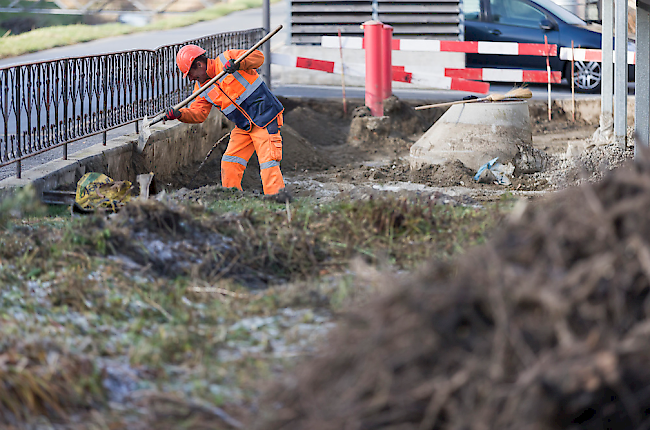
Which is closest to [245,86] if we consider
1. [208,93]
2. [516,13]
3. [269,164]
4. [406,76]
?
[208,93]

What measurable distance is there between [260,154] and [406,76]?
Result: 5195mm

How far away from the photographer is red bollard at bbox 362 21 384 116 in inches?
445

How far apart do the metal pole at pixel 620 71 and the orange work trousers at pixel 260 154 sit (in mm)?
3479

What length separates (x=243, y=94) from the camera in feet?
24.3

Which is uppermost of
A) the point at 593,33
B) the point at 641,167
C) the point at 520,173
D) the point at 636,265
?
the point at 593,33

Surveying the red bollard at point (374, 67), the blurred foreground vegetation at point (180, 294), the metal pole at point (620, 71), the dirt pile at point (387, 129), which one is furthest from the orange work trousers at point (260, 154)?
the red bollard at point (374, 67)

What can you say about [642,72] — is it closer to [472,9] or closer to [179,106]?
[179,106]

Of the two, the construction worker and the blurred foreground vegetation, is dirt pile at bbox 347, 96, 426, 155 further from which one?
the blurred foreground vegetation

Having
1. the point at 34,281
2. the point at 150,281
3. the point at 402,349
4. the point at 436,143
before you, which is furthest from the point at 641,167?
the point at 436,143

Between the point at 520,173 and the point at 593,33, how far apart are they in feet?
19.4

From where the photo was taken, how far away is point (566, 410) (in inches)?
95.9

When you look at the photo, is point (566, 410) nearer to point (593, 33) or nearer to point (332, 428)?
point (332, 428)

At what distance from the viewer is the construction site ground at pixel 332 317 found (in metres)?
2.41

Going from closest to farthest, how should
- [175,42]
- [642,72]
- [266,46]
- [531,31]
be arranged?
1. [642,72]
2. [266,46]
3. [531,31]
4. [175,42]
